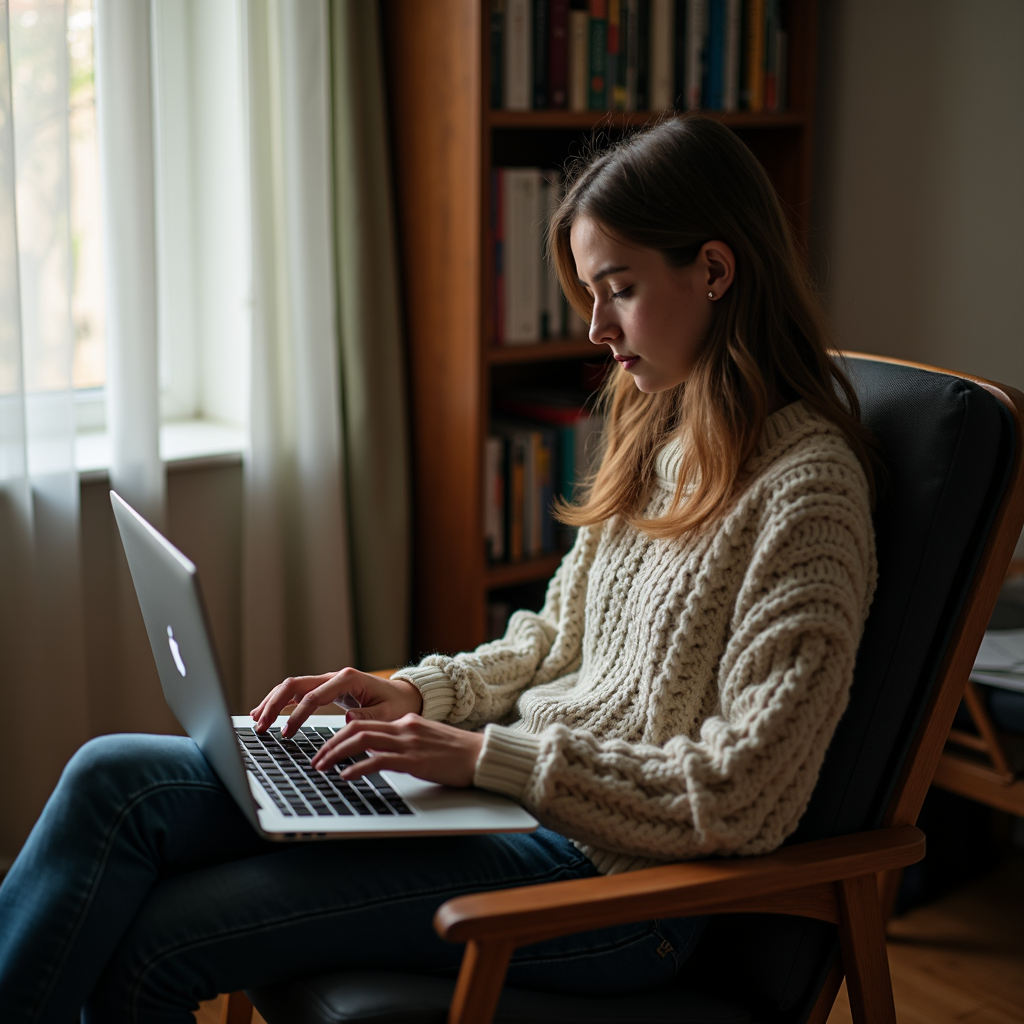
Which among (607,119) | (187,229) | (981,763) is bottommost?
(981,763)

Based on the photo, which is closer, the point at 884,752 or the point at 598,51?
the point at 884,752

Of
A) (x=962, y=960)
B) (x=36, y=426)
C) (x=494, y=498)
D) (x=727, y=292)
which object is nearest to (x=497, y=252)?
(x=494, y=498)

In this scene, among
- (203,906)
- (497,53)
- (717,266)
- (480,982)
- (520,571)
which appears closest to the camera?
(480,982)

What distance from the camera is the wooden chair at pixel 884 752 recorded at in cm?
106

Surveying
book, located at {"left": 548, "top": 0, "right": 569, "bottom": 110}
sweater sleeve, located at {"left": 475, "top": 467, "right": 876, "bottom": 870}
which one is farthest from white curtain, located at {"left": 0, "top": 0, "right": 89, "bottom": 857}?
sweater sleeve, located at {"left": 475, "top": 467, "right": 876, "bottom": 870}

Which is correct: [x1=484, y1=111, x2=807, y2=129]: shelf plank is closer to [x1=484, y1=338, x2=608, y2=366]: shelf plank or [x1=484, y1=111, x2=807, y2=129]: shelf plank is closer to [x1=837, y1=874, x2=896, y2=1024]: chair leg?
[x1=484, y1=338, x2=608, y2=366]: shelf plank

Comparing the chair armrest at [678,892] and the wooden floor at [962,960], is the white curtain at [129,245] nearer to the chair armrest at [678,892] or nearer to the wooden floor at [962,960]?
the wooden floor at [962,960]

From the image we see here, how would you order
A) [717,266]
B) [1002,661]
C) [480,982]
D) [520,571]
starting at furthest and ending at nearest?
[520,571], [1002,661], [717,266], [480,982]

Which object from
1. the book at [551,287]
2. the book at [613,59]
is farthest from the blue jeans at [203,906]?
the book at [613,59]

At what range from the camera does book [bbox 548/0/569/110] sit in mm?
2023

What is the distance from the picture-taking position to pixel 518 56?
1988 millimetres

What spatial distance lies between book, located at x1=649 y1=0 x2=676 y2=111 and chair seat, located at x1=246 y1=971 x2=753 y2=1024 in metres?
1.60

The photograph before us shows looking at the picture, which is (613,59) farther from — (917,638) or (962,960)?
(962,960)

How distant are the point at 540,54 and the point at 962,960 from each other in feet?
5.50
